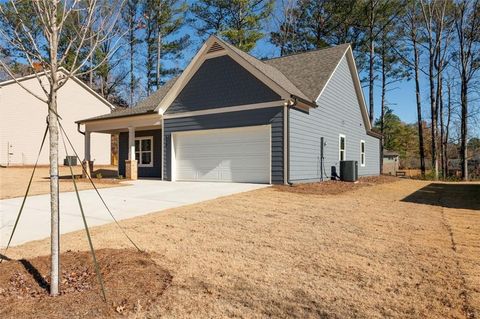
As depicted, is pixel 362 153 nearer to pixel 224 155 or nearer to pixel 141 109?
pixel 224 155

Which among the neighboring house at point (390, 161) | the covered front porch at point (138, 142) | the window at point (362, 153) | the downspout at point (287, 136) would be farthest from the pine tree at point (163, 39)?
the neighboring house at point (390, 161)

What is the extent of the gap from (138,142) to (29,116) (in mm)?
13467

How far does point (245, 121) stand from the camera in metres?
13.1

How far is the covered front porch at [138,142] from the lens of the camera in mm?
16016

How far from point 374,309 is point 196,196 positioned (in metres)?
7.16

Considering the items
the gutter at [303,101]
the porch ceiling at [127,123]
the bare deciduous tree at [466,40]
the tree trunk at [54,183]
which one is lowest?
the tree trunk at [54,183]

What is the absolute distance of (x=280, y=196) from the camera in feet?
31.9

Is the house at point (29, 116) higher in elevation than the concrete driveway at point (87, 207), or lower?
higher

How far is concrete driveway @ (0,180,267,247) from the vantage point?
19.1 ft

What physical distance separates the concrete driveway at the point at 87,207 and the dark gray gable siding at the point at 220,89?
4195mm

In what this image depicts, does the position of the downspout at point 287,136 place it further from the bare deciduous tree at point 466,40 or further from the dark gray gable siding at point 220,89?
the bare deciduous tree at point 466,40

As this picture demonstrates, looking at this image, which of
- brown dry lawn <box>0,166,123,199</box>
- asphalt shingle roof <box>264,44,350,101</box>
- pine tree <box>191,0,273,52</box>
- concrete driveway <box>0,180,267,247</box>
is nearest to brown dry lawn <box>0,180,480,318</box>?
concrete driveway <box>0,180,267,247</box>

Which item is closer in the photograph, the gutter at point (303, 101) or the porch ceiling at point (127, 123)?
the gutter at point (303, 101)

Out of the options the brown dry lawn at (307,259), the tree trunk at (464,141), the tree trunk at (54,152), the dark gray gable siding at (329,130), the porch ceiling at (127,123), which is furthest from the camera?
the tree trunk at (464,141)
